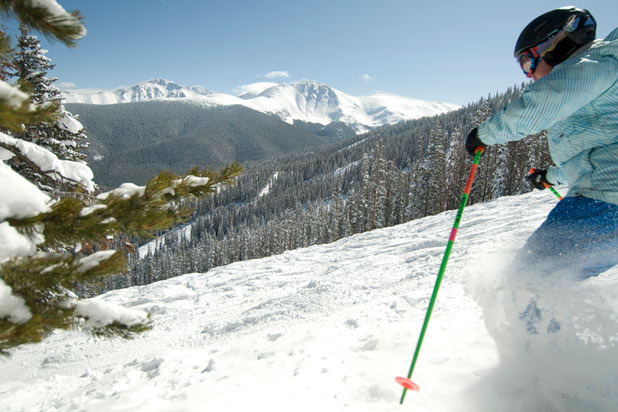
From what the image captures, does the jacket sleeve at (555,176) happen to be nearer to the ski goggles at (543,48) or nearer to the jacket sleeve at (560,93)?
the ski goggles at (543,48)

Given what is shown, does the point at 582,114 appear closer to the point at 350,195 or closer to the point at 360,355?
the point at 360,355

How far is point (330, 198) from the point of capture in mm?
103125

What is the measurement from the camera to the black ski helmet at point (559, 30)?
232 cm

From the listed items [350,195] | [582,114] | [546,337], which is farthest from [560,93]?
[350,195]

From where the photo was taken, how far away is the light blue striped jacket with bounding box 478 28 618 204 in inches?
79.9

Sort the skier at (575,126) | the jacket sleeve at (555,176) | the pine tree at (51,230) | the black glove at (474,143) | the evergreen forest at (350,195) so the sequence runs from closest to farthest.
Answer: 1. the pine tree at (51,230)
2. the skier at (575,126)
3. the black glove at (474,143)
4. the jacket sleeve at (555,176)
5. the evergreen forest at (350,195)

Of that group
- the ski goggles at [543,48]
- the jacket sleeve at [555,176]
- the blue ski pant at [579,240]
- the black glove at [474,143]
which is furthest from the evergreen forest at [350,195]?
the jacket sleeve at [555,176]

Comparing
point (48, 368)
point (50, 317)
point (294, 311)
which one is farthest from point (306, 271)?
point (50, 317)

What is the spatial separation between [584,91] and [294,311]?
5446 millimetres

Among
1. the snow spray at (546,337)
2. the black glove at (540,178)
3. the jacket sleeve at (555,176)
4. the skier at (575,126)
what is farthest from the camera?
the black glove at (540,178)

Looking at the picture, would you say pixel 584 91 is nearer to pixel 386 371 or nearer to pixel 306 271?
pixel 386 371

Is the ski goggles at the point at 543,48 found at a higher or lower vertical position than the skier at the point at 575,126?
higher

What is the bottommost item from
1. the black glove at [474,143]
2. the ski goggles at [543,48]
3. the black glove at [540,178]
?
the black glove at [540,178]

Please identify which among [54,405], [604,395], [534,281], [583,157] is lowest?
[54,405]
